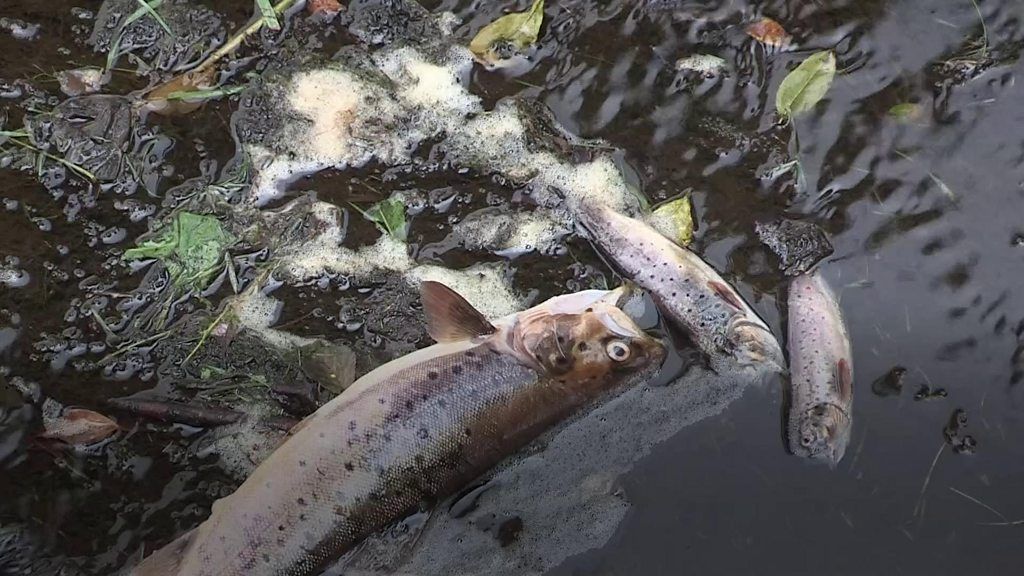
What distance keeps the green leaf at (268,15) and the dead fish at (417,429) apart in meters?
1.57

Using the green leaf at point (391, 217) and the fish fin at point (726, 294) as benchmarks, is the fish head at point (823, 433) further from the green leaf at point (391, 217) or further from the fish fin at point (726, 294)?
the green leaf at point (391, 217)

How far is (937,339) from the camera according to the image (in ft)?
11.7

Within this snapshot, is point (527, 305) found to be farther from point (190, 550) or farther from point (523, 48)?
point (190, 550)

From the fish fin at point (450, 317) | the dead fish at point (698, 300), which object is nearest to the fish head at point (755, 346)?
the dead fish at point (698, 300)

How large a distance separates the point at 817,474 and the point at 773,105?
164cm

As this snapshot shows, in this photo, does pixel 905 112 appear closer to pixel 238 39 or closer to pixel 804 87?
pixel 804 87

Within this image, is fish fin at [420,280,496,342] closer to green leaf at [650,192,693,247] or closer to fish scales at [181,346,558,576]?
fish scales at [181,346,558,576]

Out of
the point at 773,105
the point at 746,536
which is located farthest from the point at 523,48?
the point at 746,536

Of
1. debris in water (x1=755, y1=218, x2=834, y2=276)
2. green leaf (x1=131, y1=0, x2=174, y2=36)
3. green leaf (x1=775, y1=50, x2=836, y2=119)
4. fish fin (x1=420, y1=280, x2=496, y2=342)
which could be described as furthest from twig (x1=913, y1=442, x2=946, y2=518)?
green leaf (x1=131, y1=0, x2=174, y2=36)

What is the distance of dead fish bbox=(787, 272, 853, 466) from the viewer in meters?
3.40

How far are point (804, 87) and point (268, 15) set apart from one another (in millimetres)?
2457

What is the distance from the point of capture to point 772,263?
12.0 ft

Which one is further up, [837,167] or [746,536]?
[837,167]

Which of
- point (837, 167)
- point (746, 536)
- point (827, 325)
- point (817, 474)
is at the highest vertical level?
point (837, 167)
